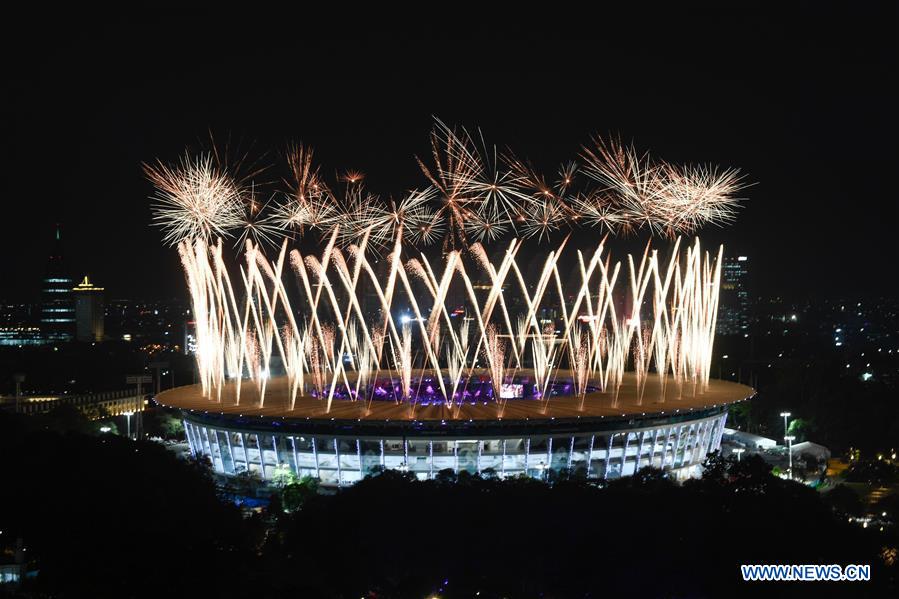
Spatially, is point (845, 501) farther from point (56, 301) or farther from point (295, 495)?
point (56, 301)

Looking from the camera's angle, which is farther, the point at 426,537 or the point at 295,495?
the point at 295,495

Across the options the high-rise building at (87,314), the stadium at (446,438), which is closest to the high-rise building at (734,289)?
the high-rise building at (87,314)

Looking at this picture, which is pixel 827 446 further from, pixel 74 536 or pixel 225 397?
pixel 74 536

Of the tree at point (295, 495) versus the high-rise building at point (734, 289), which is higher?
the high-rise building at point (734, 289)

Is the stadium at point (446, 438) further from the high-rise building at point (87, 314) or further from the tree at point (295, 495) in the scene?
the high-rise building at point (87, 314)

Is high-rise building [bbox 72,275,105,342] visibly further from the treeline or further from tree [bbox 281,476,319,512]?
the treeline

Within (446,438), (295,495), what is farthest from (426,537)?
(446,438)
